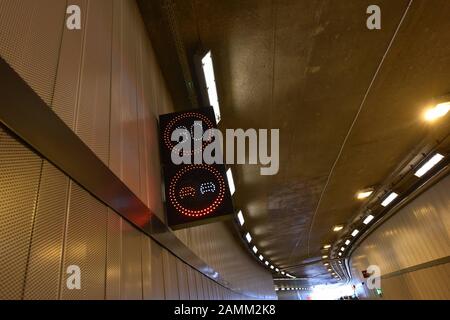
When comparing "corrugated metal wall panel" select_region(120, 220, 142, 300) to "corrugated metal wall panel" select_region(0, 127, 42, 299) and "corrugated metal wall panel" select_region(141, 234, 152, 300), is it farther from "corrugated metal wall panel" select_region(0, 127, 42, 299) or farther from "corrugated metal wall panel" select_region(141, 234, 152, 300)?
"corrugated metal wall panel" select_region(0, 127, 42, 299)

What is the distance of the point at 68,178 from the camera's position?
150 cm

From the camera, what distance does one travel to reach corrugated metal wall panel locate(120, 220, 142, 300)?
6.55 feet

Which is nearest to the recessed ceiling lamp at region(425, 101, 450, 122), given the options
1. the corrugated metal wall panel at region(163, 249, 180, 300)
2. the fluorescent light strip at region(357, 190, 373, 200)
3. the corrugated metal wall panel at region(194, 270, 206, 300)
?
the fluorescent light strip at region(357, 190, 373, 200)

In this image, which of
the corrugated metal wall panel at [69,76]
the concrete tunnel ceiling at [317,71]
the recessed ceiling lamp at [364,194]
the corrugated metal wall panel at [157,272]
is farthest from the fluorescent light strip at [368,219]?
the corrugated metal wall panel at [69,76]

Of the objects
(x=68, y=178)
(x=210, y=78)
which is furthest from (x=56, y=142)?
(x=210, y=78)

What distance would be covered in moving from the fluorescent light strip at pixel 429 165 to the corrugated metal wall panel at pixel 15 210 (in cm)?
814

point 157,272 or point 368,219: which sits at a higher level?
point 368,219

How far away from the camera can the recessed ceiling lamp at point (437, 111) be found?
5797 mm

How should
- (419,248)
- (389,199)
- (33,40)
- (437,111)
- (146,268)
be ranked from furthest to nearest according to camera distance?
(389,199) → (419,248) → (437,111) → (146,268) → (33,40)

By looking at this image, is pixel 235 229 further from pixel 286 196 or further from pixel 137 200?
pixel 137 200

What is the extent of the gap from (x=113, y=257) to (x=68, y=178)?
635 mm

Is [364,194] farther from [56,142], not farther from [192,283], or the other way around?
[56,142]

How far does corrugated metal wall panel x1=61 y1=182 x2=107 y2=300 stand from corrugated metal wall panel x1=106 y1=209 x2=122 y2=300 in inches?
2.5

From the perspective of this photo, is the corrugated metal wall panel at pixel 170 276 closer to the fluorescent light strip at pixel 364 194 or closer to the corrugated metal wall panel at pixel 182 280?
the corrugated metal wall panel at pixel 182 280
